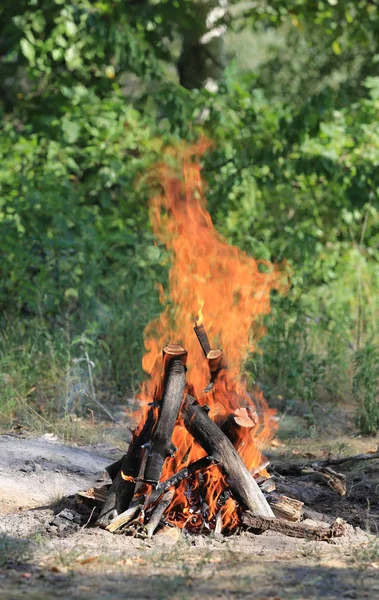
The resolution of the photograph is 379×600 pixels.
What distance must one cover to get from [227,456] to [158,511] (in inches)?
17.4

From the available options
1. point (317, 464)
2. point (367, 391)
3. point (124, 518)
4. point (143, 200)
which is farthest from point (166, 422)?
point (143, 200)

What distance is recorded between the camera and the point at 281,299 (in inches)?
322

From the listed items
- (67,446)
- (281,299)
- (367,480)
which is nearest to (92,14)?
(281,299)

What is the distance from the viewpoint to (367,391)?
6.79 metres

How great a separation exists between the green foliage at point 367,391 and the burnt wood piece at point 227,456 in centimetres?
240

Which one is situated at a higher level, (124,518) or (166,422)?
(166,422)

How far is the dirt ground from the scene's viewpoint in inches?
134

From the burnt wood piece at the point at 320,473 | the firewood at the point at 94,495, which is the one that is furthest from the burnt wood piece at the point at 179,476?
the burnt wood piece at the point at 320,473

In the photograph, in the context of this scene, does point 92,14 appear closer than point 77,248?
No

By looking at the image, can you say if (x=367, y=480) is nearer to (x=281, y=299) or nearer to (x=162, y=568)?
(x=162, y=568)

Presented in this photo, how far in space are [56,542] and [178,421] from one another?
0.87 meters

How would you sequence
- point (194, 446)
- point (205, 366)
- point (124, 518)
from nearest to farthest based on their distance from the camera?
point (124, 518) < point (194, 446) < point (205, 366)

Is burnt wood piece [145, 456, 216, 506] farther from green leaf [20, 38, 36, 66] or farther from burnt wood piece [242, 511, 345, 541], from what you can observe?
green leaf [20, 38, 36, 66]

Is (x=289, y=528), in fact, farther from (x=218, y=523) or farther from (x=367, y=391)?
(x=367, y=391)
